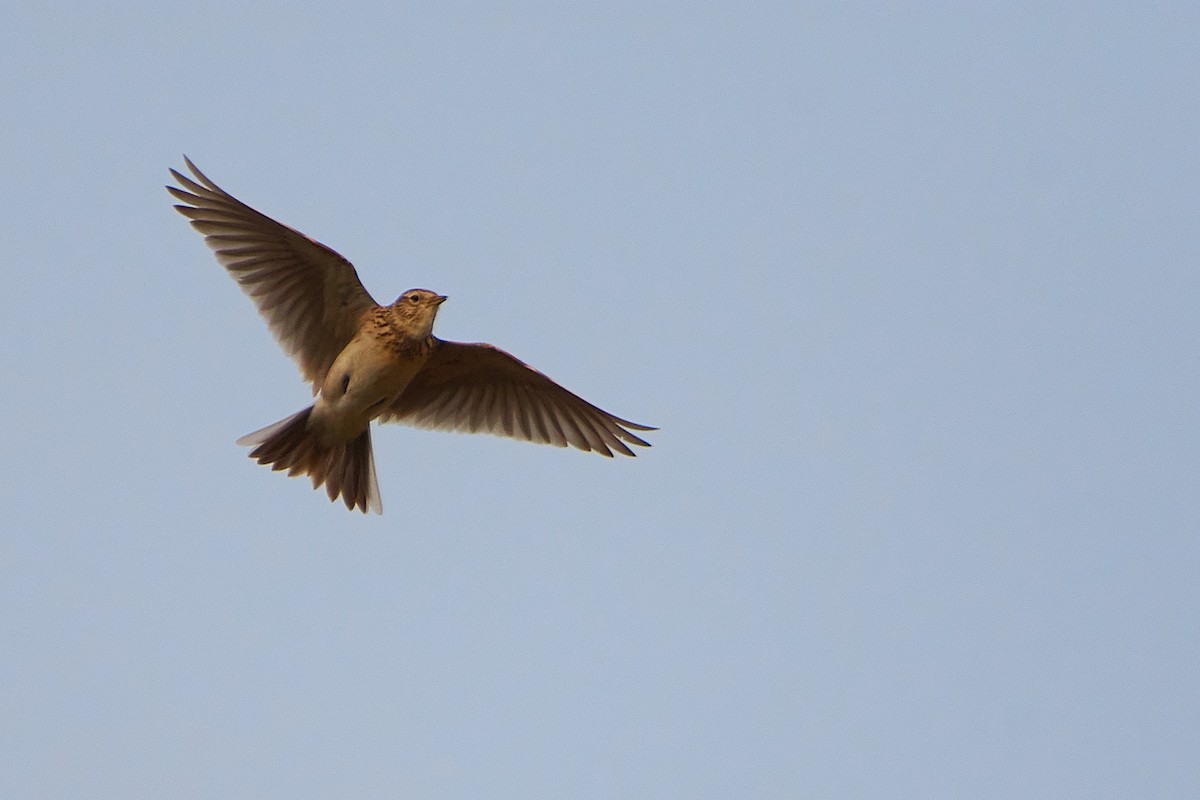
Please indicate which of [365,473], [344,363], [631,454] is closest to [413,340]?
[344,363]

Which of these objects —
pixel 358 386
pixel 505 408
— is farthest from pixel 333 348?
pixel 505 408

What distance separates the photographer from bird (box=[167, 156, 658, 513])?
13039mm

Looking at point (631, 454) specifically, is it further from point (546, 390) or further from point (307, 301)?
point (307, 301)

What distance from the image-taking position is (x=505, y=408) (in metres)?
14.7

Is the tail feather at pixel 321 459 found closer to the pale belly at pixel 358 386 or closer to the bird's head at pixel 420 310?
the pale belly at pixel 358 386

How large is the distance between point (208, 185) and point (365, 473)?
272cm

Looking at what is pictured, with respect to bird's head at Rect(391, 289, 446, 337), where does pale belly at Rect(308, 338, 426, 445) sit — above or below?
below

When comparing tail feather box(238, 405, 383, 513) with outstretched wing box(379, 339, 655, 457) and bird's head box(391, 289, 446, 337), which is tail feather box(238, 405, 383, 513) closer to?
outstretched wing box(379, 339, 655, 457)

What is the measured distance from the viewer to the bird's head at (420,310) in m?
13.0

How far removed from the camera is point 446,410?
14.6 m

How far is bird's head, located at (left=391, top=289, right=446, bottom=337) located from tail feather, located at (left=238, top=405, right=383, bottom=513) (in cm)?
115

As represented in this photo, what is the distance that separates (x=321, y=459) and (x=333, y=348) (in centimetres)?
93

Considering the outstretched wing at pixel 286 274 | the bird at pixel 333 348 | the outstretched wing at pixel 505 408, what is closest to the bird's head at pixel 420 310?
the bird at pixel 333 348

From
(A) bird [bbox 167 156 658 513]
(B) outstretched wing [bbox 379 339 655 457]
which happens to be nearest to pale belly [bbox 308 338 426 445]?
(A) bird [bbox 167 156 658 513]
